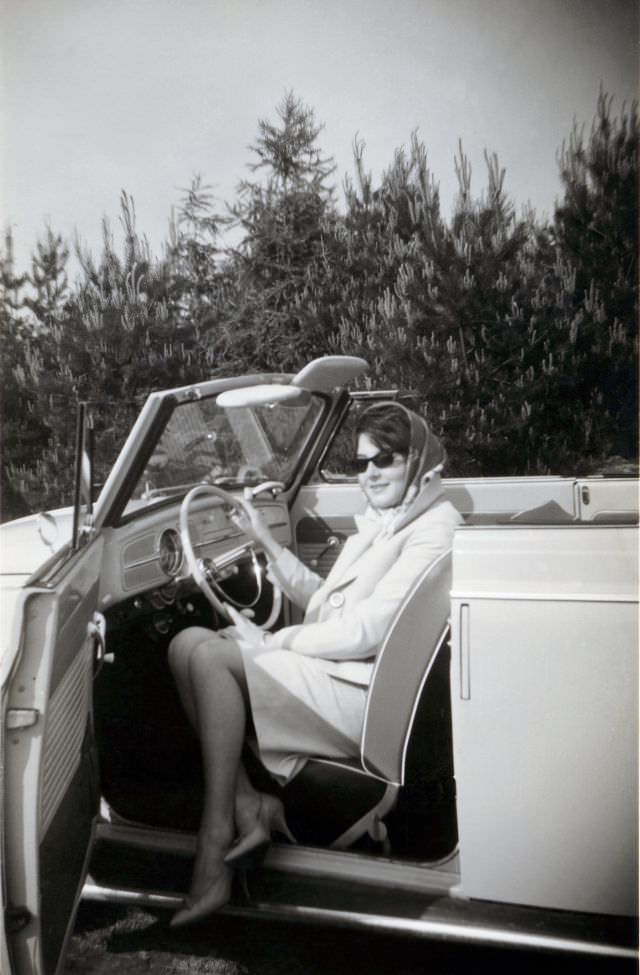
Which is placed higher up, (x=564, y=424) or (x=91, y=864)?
(x=564, y=424)

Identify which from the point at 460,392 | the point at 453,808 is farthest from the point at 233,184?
the point at 453,808

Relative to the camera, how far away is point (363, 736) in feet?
5.87

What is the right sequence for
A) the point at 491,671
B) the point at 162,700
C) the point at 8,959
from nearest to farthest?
the point at 8,959, the point at 491,671, the point at 162,700

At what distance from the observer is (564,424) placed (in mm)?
2609

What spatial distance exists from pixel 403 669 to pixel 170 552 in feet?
2.67

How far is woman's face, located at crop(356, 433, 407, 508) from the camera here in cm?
197

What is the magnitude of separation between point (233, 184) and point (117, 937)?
73.8 inches

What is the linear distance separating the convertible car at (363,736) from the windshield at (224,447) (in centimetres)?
1

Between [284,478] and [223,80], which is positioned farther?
[284,478]

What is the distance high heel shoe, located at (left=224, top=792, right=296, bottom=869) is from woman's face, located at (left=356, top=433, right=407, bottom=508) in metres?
0.77

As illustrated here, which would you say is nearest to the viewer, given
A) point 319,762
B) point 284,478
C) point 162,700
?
point 319,762

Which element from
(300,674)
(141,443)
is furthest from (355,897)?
(141,443)

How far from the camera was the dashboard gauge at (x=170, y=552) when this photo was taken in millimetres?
2238

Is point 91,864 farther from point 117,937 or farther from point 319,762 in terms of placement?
point 319,762
